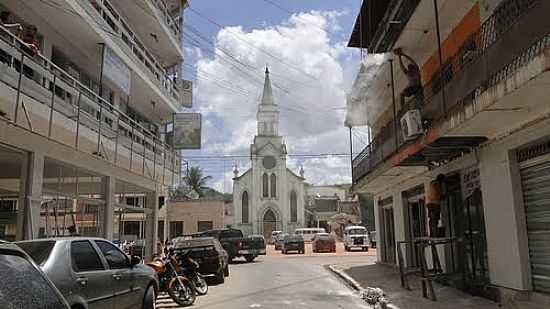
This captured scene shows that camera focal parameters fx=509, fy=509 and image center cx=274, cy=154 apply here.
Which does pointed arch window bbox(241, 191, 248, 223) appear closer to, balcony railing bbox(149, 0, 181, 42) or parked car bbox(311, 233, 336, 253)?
parked car bbox(311, 233, 336, 253)

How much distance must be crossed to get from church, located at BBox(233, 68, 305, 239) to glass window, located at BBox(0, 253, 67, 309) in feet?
215

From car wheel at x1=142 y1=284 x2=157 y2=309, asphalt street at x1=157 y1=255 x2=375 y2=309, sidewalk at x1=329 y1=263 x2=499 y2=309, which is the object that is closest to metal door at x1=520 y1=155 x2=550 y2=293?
sidewalk at x1=329 y1=263 x2=499 y2=309

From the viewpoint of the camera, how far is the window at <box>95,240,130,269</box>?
798 cm

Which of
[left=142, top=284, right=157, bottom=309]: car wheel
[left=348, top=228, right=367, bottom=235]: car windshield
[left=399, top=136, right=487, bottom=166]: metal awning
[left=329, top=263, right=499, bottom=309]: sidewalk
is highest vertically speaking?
[left=399, top=136, right=487, bottom=166]: metal awning

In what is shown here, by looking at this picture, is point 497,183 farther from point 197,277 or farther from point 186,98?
point 186,98

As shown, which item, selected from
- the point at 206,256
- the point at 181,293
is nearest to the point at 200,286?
the point at 181,293

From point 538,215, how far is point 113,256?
7.52m

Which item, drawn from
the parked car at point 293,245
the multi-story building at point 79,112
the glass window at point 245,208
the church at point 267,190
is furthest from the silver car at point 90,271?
the glass window at point 245,208

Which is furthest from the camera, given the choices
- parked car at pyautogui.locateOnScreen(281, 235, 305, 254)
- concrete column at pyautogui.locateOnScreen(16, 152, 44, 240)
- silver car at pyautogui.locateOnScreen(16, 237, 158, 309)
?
parked car at pyautogui.locateOnScreen(281, 235, 305, 254)

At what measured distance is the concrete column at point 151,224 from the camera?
851 inches

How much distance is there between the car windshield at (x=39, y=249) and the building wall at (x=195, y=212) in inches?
1783

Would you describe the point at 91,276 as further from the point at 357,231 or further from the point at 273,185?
the point at 273,185

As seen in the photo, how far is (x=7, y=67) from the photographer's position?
9930 millimetres

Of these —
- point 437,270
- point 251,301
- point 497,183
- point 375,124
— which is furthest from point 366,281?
point 375,124
